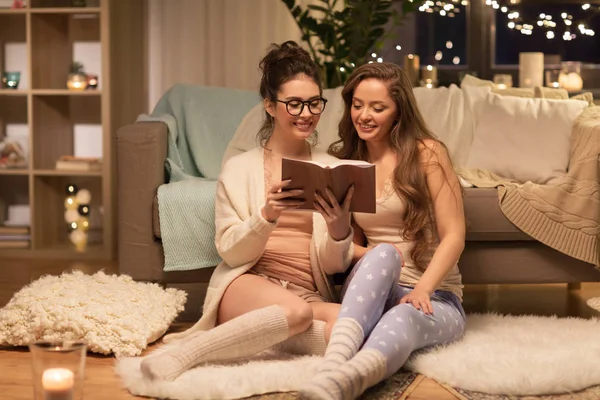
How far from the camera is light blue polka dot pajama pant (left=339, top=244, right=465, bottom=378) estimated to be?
82.8 inches

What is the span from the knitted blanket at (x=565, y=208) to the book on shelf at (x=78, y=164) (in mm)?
2149

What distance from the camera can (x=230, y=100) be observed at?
380 centimetres

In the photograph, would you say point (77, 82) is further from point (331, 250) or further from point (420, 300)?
point (420, 300)

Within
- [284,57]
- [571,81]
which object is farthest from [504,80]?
[284,57]

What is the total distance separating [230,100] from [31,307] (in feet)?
4.96

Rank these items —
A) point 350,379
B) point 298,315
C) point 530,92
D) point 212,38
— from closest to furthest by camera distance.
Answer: point 350,379, point 298,315, point 530,92, point 212,38

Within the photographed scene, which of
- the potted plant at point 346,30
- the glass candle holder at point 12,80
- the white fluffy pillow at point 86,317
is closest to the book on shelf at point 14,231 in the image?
the glass candle holder at point 12,80

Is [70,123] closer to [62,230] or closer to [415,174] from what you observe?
[62,230]

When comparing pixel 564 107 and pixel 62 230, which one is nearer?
pixel 564 107

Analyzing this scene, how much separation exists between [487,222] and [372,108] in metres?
0.67

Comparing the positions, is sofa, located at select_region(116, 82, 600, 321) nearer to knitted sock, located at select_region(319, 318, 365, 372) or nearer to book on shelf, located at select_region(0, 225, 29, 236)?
knitted sock, located at select_region(319, 318, 365, 372)

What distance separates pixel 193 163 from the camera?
354 cm

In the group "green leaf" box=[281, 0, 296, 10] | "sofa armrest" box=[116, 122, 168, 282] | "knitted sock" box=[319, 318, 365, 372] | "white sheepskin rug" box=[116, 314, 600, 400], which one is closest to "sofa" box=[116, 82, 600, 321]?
"sofa armrest" box=[116, 122, 168, 282]

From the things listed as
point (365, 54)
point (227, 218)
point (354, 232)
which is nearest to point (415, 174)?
point (354, 232)
